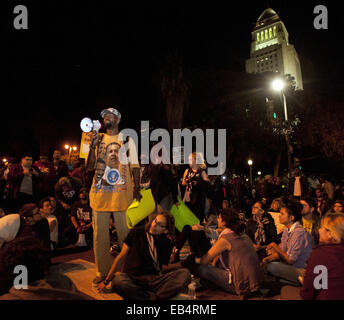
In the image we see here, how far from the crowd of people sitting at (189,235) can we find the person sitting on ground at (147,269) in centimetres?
1

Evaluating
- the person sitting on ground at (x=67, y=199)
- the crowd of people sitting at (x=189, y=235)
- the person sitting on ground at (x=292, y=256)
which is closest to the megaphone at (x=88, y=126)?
the crowd of people sitting at (x=189, y=235)

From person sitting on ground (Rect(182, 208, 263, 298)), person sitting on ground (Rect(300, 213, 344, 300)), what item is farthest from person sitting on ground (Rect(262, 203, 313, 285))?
person sitting on ground (Rect(300, 213, 344, 300))

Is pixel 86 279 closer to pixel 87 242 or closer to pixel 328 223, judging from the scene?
pixel 87 242

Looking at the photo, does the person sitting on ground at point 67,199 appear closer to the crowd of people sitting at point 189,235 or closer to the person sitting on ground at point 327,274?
the crowd of people sitting at point 189,235

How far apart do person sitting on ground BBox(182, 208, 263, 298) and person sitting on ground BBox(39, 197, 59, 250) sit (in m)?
3.30

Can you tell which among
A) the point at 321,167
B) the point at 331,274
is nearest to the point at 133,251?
the point at 331,274

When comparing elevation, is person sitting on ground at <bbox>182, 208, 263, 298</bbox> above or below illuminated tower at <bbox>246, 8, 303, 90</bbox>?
below

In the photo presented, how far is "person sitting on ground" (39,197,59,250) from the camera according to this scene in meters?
5.36

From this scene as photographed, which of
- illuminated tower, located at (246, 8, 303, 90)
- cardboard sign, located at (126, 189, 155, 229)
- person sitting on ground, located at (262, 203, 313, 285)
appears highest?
illuminated tower, located at (246, 8, 303, 90)

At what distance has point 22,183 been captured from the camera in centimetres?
583

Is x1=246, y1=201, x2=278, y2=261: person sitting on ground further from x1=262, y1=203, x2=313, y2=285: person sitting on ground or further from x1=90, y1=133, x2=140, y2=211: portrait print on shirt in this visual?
x1=90, y1=133, x2=140, y2=211: portrait print on shirt

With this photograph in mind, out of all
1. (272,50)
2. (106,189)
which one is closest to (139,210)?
(106,189)

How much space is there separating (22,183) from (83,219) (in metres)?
1.53

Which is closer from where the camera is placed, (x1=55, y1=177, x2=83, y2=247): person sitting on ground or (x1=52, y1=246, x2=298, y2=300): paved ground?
(x1=52, y1=246, x2=298, y2=300): paved ground
